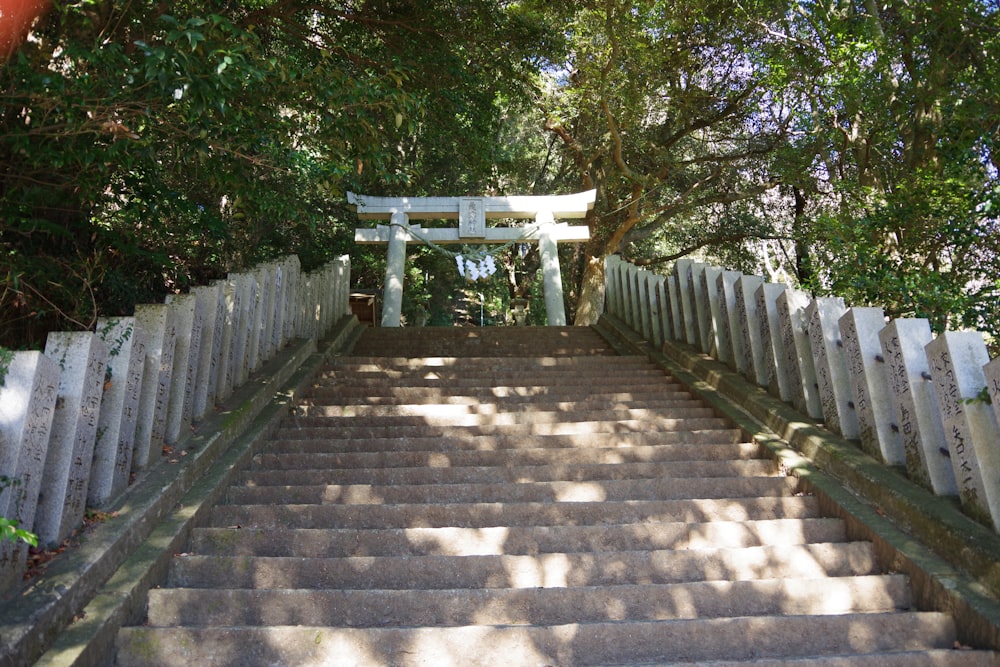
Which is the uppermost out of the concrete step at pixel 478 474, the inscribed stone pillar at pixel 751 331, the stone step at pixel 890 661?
the inscribed stone pillar at pixel 751 331

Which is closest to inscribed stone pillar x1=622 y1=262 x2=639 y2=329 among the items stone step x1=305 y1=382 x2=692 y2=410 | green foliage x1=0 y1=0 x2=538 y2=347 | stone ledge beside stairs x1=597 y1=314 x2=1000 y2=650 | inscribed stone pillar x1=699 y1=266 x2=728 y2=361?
inscribed stone pillar x1=699 y1=266 x2=728 y2=361

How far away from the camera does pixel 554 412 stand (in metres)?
5.53

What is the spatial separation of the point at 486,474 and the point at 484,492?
0.89 feet

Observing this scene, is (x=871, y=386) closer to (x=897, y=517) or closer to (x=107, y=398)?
(x=897, y=517)

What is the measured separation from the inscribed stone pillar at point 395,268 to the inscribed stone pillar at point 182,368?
8.03 m

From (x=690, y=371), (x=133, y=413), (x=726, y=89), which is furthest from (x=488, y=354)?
(x=726, y=89)

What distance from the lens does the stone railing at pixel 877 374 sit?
3.39 meters

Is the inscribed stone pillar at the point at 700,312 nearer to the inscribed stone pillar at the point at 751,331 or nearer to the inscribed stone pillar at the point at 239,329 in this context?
the inscribed stone pillar at the point at 751,331

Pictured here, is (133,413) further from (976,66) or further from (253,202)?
(976,66)

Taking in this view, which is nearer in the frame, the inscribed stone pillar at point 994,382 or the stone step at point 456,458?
the inscribed stone pillar at point 994,382

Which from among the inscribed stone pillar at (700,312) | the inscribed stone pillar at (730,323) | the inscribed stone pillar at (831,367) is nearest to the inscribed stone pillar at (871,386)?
the inscribed stone pillar at (831,367)

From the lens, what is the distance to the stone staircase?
286cm

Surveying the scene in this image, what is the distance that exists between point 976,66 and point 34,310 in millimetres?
9482

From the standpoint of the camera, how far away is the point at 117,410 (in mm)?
3559
